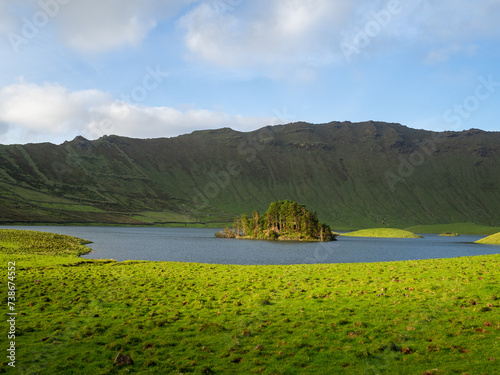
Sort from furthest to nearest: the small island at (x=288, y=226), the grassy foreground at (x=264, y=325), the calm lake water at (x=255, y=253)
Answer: the small island at (x=288, y=226) → the calm lake water at (x=255, y=253) → the grassy foreground at (x=264, y=325)

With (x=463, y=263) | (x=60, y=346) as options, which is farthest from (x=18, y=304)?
(x=463, y=263)

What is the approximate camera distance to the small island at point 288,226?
17125 cm

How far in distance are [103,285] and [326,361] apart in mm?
24314

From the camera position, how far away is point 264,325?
20328 millimetres

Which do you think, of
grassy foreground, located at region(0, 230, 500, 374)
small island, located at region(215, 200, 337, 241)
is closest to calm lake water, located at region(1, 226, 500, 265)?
small island, located at region(215, 200, 337, 241)

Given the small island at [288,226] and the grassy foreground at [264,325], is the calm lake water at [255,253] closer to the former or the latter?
the small island at [288,226]

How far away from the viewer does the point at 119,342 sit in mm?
17453

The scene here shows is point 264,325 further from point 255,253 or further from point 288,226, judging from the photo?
point 288,226

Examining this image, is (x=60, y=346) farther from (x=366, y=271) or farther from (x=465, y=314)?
(x=366, y=271)

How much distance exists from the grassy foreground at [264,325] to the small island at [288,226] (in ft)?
449

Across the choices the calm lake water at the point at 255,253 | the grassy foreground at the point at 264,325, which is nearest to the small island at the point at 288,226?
the calm lake water at the point at 255,253

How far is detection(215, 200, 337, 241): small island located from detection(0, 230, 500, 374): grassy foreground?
136830 millimetres

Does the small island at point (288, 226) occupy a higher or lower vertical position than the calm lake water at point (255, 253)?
higher

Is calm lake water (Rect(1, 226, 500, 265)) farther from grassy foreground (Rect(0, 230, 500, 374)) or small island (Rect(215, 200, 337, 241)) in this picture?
grassy foreground (Rect(0, 230, 500, 374))
